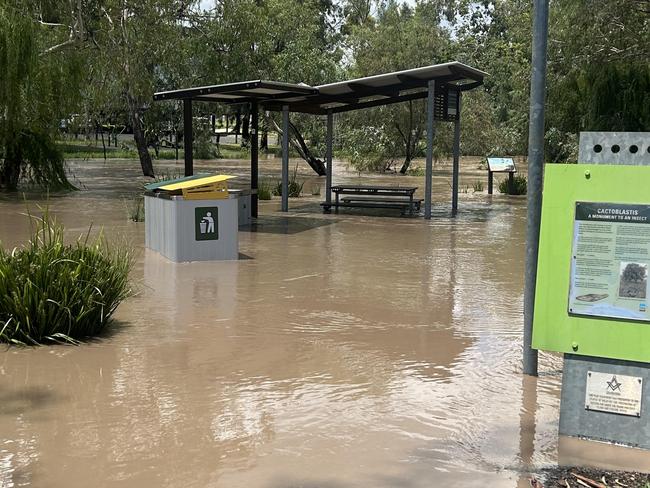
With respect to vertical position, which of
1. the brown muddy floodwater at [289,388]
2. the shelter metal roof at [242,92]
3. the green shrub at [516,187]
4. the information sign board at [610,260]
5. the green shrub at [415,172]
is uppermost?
the shelter metal roof at [242,92]

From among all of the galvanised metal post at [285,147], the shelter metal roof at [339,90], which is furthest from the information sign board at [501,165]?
the galvanised metal post at [285,147]

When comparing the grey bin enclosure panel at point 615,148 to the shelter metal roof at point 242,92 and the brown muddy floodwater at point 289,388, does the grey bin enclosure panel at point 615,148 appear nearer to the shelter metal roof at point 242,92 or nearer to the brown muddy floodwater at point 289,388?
the brown muddy floodwater at point 289,388

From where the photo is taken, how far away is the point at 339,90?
59.2 ft

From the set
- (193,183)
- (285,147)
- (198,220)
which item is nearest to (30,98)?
(285,147)

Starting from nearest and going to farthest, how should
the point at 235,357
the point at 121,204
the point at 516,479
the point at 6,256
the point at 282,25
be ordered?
the point at 516,479, the point at 235,357, the point at 6,256, the point at 121,204, the point at 282,25

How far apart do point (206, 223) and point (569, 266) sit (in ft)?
24.8

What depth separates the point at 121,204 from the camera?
20359 millimetres

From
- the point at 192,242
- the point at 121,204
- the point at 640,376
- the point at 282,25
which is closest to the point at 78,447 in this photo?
the point at 640,376

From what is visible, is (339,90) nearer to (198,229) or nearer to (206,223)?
(206,223)

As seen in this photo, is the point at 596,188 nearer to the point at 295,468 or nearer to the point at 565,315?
the point at 565,315

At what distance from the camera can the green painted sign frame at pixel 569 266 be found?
4.36 meters

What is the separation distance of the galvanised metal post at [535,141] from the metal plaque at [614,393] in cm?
102

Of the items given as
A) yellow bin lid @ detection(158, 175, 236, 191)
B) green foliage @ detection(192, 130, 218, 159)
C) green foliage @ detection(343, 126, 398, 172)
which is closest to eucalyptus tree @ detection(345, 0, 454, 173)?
green foliage @ detection(343, 126, 398, 172)

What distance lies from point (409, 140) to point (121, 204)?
59.4 ft
